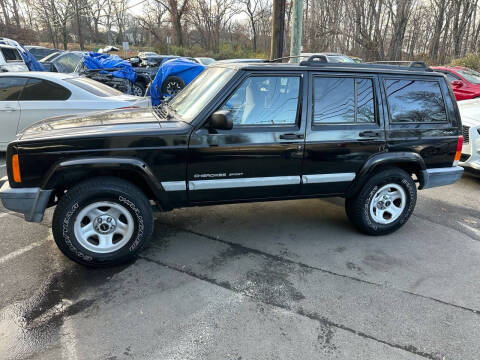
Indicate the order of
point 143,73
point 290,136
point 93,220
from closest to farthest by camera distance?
point 93,220, point 290,136, point 143,73

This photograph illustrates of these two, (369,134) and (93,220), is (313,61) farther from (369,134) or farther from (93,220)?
(93,220)

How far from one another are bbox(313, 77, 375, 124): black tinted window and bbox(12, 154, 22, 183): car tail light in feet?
8.99

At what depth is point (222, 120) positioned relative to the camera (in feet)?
10.3

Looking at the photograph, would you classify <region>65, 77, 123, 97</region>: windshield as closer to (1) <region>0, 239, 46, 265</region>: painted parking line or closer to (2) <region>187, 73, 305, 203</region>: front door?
(1) <region>0, 239, 46, 265</region>: painted parking line

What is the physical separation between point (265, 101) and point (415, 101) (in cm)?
178

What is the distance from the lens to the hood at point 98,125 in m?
3.15

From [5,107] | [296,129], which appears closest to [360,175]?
[296,129]

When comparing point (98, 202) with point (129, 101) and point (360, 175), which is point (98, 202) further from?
point (129, 101)

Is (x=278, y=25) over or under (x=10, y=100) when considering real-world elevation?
over

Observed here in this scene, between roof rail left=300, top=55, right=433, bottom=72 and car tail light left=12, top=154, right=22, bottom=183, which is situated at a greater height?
roof rail left=300, top=55, right=433, bottom=72

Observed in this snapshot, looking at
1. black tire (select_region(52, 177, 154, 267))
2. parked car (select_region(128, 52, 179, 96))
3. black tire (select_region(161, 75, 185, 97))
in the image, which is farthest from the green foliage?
black tire (select_region(52, 177, 154, 267))

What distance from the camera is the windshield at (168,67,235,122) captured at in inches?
134

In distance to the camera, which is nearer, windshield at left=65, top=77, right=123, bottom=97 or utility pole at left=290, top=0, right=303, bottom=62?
windshield at left=65, top=77, right=123, bottom=97

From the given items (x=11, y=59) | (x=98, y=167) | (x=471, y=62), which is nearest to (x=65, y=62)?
(x=11, y=59)
